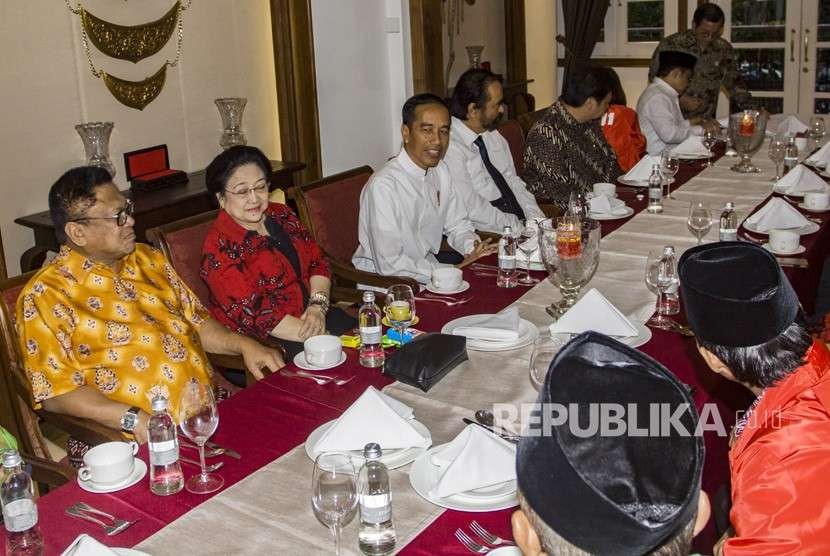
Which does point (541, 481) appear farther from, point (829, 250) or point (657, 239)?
point (829, 250)

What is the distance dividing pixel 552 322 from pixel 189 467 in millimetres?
1068

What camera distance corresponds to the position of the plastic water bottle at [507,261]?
2.75 meters

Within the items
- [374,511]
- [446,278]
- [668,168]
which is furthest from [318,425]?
[668,168]

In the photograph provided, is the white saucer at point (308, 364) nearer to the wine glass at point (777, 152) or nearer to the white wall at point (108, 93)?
the white wall at point (108, 93)

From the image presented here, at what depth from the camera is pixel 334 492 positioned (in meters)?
1.45

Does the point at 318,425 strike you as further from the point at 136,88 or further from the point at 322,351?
the point at 136,88

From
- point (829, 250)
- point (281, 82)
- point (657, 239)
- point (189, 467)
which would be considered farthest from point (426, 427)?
point (281, 82)

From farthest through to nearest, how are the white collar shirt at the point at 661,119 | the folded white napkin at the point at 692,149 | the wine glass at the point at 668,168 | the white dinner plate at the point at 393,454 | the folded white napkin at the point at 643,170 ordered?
1. the white collar shirt at the point at 661,119
2. the folded white napkin at the point at 692,149
3. the folded white napkin at the point at 643,170
4. the wine glass at the point at 668,168
5. the white dinner plate at the point at 393,454

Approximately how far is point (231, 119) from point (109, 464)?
10.1ft

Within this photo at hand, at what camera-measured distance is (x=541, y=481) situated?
3.20 feet

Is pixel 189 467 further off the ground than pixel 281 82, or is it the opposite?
pixel 281 82

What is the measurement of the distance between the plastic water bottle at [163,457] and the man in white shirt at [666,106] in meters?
3.98

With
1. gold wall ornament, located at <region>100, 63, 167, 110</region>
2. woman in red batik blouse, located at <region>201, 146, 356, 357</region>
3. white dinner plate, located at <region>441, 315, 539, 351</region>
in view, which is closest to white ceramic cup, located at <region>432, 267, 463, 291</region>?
white dinner plate, located at <region>441, 315, 539, 351</region>

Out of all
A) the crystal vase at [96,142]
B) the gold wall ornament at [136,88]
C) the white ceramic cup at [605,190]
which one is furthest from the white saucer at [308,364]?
the gold wall ornament at [136,88]
